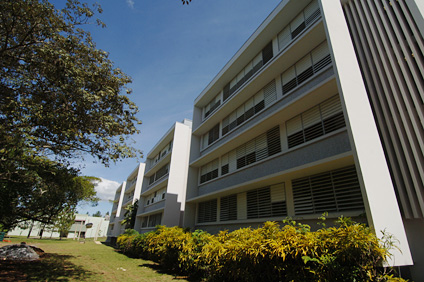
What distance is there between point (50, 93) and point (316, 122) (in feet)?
34.4

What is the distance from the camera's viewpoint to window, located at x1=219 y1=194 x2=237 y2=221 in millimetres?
13433

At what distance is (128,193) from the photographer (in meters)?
43.5

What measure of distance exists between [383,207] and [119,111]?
9.94 meters

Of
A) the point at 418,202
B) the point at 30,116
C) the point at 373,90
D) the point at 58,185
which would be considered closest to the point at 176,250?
the point at 58,185

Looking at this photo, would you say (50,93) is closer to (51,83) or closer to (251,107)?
(51,83)

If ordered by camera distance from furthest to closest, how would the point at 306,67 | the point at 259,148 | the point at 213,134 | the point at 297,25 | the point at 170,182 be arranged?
the point at 170,182 → the point at 213,134 → the point at 259,148 → the point at 297,25 → the point at 306,67

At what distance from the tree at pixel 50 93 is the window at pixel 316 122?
7216mm

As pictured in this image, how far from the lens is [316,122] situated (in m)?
9.34

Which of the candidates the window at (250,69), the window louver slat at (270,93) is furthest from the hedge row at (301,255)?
the window at (250,69)

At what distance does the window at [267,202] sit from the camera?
33.5 ft

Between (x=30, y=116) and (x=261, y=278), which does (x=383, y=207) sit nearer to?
(x=261, y=278)

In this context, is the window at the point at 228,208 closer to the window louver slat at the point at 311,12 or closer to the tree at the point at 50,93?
the tree at the point at 50,93

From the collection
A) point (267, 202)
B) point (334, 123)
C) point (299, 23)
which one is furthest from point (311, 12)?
point (267, 202)

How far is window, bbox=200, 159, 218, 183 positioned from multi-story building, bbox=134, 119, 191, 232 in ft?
12.9
